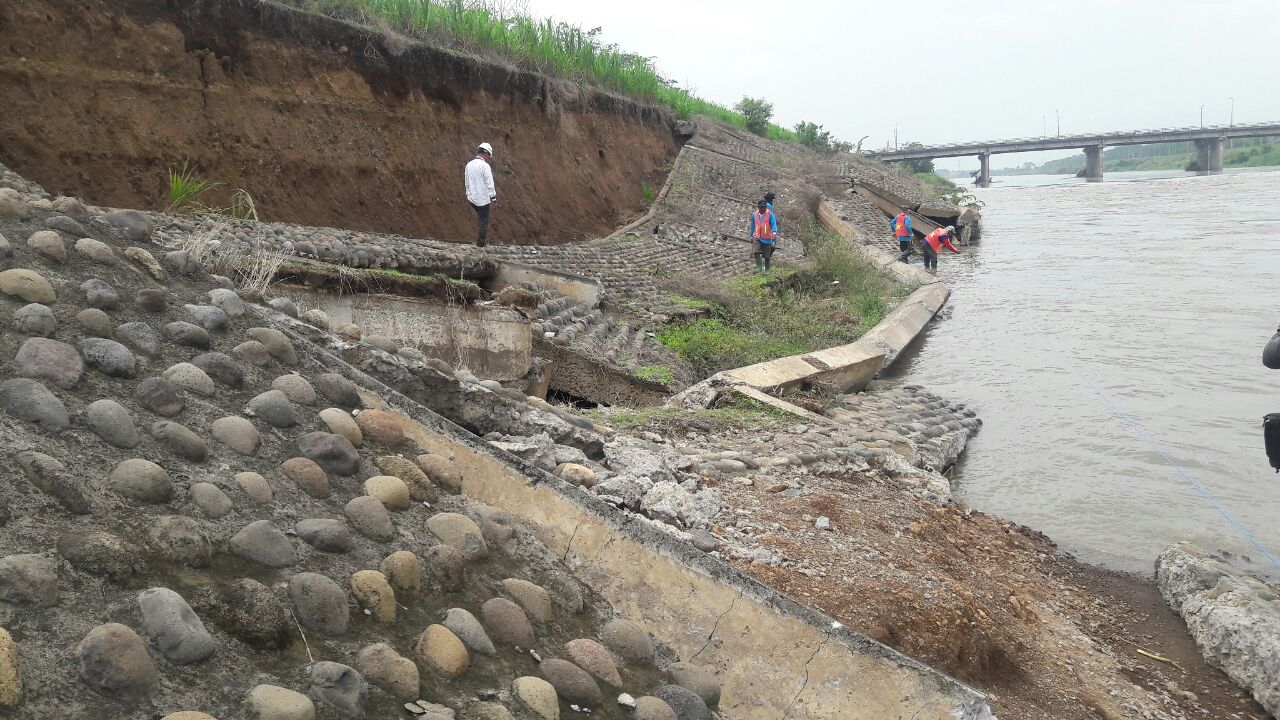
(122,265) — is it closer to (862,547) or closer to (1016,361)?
(862,547)

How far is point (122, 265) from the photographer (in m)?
3.25

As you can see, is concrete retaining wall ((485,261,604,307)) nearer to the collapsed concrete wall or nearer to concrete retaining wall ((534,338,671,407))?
concrete retaining wall ((534,338,671,407))

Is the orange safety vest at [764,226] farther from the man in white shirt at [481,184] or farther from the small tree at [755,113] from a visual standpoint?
the small tree at [755,113]

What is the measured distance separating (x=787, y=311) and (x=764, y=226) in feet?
7.80

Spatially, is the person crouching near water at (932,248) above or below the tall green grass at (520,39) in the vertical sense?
below

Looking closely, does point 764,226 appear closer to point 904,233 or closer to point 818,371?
point 818,371

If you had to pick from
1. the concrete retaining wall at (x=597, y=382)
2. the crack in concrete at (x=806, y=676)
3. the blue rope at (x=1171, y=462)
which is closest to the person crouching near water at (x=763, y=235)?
the blue rope at (x=1171, y=462)

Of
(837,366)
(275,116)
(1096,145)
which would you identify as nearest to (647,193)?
(275,116)

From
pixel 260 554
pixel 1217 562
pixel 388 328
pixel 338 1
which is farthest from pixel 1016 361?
pixel 260 554

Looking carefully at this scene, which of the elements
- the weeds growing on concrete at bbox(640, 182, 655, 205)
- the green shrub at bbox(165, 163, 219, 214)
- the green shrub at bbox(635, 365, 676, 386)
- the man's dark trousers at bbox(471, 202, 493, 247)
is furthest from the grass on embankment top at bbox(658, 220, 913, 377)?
the green shrub at bbox(165, 163, 219, 214)

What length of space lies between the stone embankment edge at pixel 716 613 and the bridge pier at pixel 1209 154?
77.3 meters

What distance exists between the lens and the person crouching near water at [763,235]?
14797 millimetres

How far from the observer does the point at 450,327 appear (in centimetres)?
745

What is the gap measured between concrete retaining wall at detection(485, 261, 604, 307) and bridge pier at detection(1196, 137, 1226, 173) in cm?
7141
